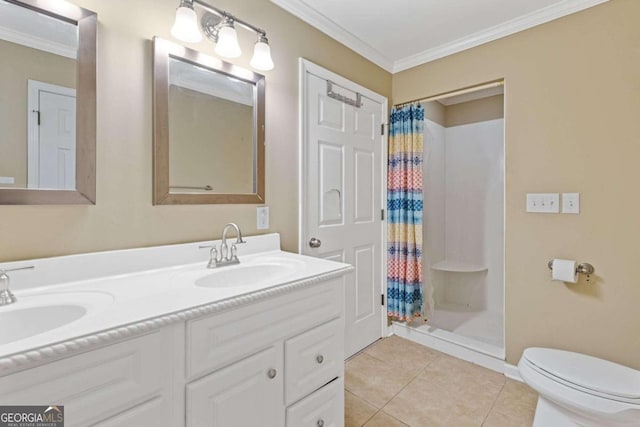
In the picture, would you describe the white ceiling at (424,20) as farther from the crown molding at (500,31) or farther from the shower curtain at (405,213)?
the shower curtain at (405,213)

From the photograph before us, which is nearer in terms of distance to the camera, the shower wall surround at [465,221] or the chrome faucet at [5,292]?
the chrome faucet at [5,292]

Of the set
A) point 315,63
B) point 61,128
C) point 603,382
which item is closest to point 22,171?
point 61,128

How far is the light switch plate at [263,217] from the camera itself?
1646 millimetres

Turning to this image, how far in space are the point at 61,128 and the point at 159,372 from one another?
0.92 m

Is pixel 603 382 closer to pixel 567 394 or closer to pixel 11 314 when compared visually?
pixel 567 394

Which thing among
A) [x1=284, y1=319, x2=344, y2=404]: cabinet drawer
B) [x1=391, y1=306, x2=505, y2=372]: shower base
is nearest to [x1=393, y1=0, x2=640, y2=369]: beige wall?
[x1=391, y1=306, x2=505, y2=372]: shower base

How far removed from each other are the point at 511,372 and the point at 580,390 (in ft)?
2.55

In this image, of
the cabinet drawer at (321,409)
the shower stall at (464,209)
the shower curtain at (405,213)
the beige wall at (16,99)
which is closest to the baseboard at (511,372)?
the shower curtain at (405,213)

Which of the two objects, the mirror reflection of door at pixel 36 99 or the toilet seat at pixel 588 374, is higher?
the mirror reflection of door at pixel 36 99

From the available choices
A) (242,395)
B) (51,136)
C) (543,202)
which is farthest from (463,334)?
(51,136)

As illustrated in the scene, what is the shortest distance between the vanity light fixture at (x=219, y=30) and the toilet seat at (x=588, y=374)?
201cm

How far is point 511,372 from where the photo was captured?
1.98 m

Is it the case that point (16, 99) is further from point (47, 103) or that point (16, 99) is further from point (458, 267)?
point (458, 267)

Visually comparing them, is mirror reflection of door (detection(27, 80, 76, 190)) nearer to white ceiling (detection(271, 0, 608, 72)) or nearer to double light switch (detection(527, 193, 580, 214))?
white ceiling (detection(271, 0, 608, 72))
